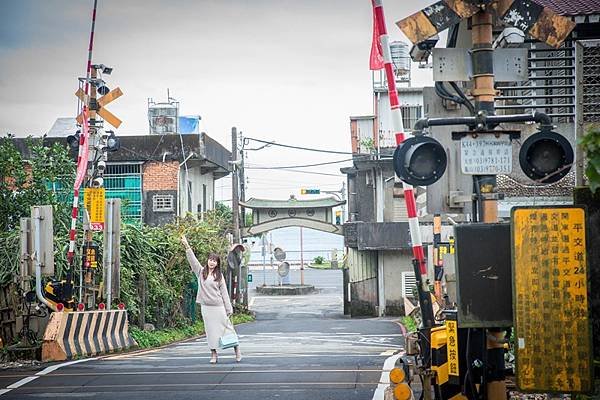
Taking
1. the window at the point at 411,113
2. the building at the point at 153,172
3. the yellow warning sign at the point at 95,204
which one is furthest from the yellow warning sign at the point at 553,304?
the window at the point at 411,113

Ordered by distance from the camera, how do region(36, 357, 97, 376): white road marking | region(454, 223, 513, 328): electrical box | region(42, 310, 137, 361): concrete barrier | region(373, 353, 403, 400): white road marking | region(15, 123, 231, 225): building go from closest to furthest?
1. region(454, 223, 513, 328): electrical box
2. region(373, 353, 403, 400): white road marking
3. region(36, 357, 97, 376): white road marking
4. region(42, 310, 137, 361): concrete barrier
5. region(15, 123, 231, 225): building

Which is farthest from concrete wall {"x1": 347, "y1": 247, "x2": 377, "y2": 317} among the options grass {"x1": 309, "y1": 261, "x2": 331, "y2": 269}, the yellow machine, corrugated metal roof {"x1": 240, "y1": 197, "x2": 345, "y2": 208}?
grass {"x1": 309, "y1": 261, "x2": 331, "y2": 269}

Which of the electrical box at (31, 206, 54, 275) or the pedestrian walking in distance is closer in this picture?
the pedestrian walking in distance

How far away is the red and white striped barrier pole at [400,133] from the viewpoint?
29.0ft

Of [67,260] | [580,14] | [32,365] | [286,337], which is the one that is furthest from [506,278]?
[286,337]

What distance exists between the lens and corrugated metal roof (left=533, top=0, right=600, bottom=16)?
15273 millimetres

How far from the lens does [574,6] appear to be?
1612cm

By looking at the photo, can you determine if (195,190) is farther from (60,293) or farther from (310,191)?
(60,293)

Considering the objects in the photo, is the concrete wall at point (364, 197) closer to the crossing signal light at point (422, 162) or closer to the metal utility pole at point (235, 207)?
the metal utility pole at point (235, 207)

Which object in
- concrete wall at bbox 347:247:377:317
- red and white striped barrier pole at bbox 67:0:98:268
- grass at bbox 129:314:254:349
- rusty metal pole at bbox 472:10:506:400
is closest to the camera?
rusty metal pole at bbox 472:10:506:400

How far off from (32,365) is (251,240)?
1366 inches

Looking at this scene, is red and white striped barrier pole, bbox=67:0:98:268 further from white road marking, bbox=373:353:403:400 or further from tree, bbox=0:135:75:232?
white road marking, bbox=373:353:403:400

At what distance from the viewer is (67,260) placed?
20.2 metres

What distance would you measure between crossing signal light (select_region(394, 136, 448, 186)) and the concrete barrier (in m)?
10.7
